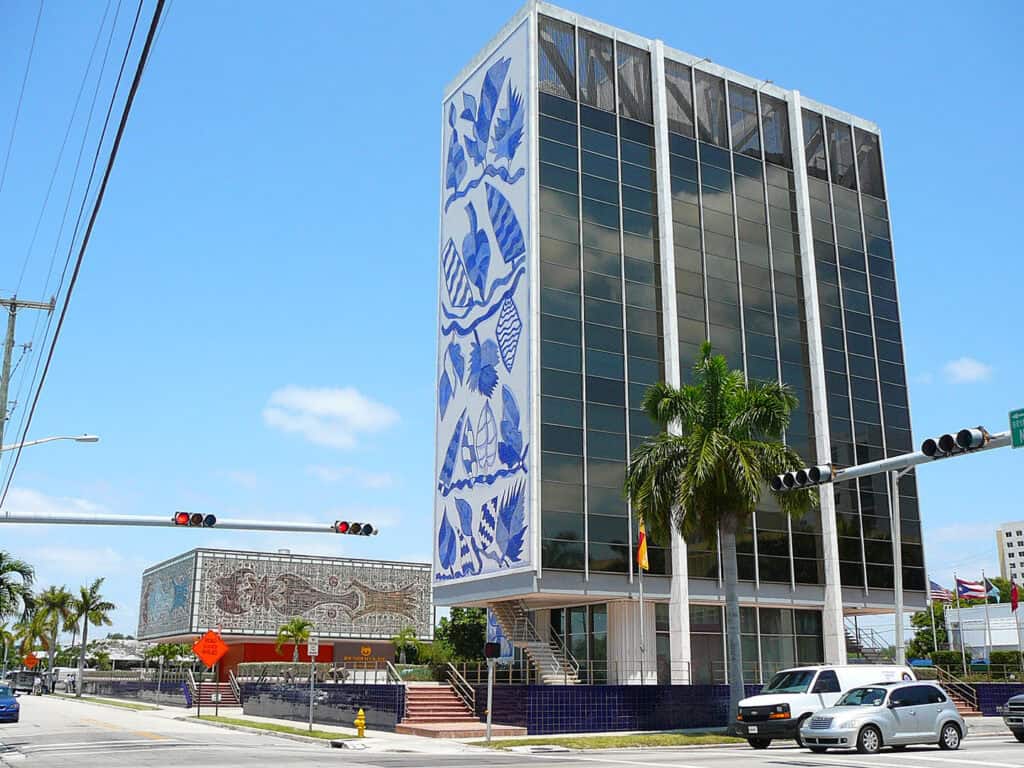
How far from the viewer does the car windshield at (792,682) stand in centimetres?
2878

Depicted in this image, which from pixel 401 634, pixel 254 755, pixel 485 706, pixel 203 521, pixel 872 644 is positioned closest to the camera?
pixel 254 755

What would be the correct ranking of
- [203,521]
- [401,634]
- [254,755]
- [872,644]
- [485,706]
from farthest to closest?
1. [401,634]
2. [872,644]
3. [485,706]
4. [203,521]
5. [254,755]

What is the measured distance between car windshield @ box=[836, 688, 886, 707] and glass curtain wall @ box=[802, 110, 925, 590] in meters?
26.7

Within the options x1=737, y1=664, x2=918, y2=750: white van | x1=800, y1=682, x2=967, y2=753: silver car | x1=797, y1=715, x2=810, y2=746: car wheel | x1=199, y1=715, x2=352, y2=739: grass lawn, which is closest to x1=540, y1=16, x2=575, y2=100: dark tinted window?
x1=199, y1=715, x2=352, y2=739: grass lawn

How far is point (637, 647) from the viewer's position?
150ft

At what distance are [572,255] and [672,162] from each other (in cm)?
881

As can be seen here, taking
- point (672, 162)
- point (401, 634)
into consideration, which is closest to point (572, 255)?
point (672, 162)

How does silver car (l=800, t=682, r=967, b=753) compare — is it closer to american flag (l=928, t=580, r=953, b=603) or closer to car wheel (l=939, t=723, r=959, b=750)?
car wheel (l=939, t=723, r=959, b=750)

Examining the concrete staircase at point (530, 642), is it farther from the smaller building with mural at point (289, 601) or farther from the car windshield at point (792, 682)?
the smaller building with mural at point (289, 601)

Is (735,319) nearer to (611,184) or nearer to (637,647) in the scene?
(611,184)

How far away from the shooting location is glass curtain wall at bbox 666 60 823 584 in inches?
1999

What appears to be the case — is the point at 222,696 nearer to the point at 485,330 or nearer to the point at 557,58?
the point at 485,330

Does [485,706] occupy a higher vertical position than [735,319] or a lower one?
lower

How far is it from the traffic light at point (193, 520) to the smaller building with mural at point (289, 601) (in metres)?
50.6
